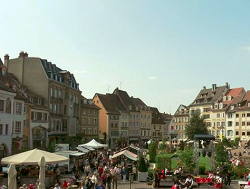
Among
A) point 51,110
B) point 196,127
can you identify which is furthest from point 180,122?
point 51,110

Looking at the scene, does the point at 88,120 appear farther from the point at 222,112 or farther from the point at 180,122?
the point at 180,122

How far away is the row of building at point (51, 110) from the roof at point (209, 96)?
15886 millimetres

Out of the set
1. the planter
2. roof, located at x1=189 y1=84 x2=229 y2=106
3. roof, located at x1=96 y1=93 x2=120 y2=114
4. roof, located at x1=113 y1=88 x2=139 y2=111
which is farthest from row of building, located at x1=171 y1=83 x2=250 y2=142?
the planter

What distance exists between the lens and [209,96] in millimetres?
94125

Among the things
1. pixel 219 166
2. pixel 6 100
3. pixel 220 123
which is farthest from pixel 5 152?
pixel 220 123

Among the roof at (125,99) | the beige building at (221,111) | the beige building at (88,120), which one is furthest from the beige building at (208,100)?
the beige building at (88,120)

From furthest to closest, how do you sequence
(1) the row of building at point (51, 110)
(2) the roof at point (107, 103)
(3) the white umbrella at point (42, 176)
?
(2) the roof at point (107, 103), (1) the row of building at point (51, 110), (3) the white umbrella at point (42, 176)

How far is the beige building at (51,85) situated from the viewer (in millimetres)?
59438

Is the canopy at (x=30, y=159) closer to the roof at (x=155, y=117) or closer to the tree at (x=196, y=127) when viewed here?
the tree at (x=196, y=127)

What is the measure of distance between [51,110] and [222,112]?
45.6m

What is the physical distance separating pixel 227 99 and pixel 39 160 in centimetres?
7363

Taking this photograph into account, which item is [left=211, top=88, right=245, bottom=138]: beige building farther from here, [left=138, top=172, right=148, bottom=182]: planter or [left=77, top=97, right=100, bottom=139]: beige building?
[left=138, top=172, right=148, bottom=182]: planter

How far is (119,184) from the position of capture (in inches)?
1172

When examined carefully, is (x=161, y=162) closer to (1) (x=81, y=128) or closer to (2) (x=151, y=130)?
(1) (x=81, y=128)
